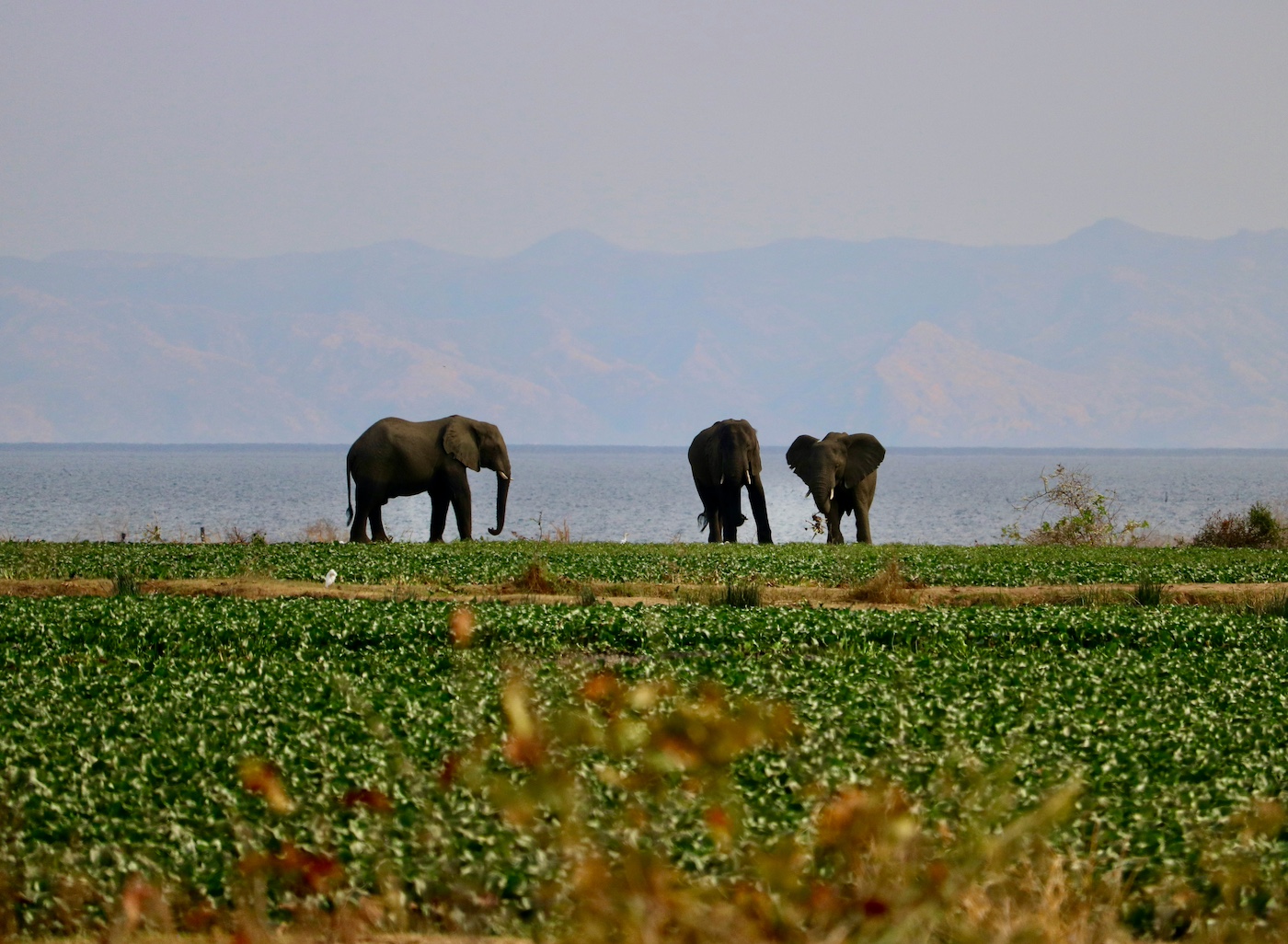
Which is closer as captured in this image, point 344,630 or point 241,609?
point 344,630

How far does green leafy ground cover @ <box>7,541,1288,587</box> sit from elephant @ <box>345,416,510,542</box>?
17.3ft

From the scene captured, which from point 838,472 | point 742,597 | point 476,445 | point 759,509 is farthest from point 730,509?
point 742,597

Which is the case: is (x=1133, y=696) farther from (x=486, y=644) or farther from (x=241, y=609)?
(x=241, y=609)

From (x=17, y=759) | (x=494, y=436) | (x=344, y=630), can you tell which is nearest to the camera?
(x=17, y=759)

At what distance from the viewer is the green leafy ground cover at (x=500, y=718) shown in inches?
392

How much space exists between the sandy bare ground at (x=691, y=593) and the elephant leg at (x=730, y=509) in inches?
609

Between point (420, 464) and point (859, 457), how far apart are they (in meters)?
11.9

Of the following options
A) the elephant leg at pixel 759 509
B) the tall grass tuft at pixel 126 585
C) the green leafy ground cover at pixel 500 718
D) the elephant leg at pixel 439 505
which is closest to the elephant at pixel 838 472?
the elephant leg at pixel 759 509

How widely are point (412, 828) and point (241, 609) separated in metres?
11.3

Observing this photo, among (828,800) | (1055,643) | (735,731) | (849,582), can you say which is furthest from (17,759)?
(849,582)

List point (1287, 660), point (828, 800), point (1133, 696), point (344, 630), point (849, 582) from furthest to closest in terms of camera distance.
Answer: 1. point (849, 582)
2. point (344, 630)
3. point (1287, 660)
4. point (1133, 696)
5. point (828, 800)

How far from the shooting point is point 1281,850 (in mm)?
10000

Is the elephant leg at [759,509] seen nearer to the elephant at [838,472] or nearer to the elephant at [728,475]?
the elephant at [728,475]

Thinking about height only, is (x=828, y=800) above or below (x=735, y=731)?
below
